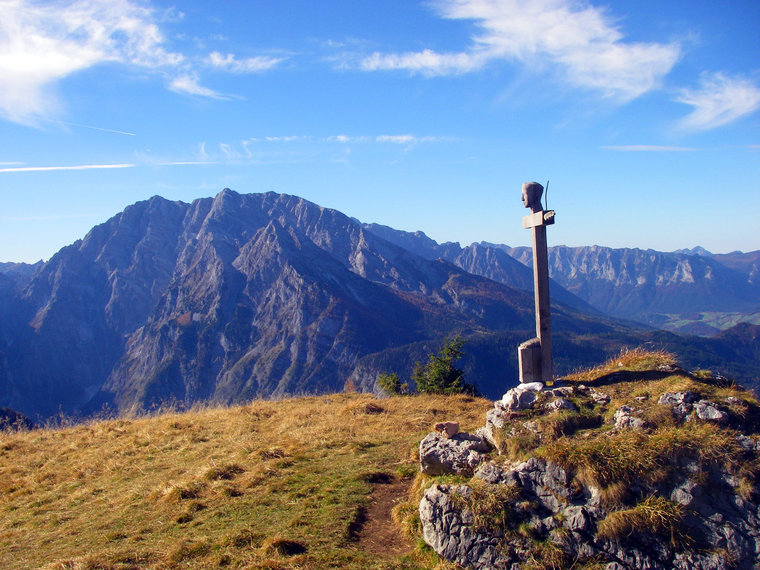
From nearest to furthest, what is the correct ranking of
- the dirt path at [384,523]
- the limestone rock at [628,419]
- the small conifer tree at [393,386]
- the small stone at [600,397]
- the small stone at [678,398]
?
the dirt path at [384,523]
the limestone rock at [628,419]
the small stone at [678,398]
the small stone at [600,397]
the small conifer tree at [393,386]

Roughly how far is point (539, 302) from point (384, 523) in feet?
28.4

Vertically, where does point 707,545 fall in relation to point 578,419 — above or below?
below

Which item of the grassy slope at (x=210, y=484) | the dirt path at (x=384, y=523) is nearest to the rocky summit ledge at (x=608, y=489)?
the dirt path at (x=384, y=523)

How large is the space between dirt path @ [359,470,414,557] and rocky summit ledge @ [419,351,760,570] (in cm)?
62

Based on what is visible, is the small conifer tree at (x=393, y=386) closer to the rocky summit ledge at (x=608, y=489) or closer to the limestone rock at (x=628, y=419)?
the rocky summit ledge at (x=608, y=489)

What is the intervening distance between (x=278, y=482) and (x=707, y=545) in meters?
9.23

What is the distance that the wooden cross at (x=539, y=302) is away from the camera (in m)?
15.8

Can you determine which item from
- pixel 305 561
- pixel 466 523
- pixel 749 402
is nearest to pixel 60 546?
pixel 305 561

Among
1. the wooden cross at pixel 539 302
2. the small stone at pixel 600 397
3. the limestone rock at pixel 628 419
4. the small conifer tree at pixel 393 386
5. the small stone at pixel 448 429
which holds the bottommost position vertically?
the small conifer tree at pixel 393 386

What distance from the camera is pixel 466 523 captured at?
389 inches

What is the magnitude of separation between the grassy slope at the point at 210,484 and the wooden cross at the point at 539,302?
11.0 ft

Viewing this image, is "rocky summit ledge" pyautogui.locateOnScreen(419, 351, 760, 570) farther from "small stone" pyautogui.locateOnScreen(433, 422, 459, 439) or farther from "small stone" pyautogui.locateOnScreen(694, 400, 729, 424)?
"small stone" pyautogui.locateOnScreen(433, 422, 459, 439)

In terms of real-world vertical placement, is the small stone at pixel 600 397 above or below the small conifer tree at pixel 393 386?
above

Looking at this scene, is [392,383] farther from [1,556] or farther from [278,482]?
[1,556]
